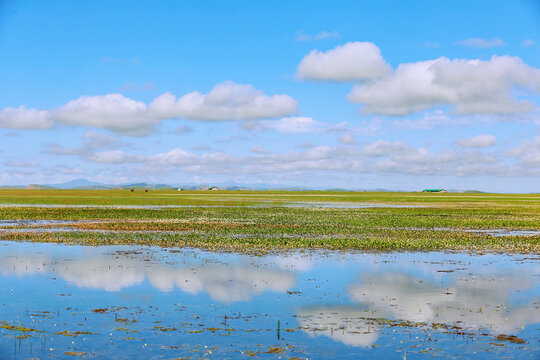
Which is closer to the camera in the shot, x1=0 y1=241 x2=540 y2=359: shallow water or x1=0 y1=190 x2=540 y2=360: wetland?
x1=0 y1=241 x2=540 y2=359: shallow water

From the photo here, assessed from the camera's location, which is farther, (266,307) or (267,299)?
(267,299)

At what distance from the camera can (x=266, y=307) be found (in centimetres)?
1700

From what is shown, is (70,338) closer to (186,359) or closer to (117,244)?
(186,359)

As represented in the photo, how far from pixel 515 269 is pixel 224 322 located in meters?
16.0

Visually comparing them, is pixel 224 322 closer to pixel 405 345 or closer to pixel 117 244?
pixel 405 345

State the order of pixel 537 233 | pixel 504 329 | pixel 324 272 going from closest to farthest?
pixel 504 329 < pixel 324 272 < pixel 537 233

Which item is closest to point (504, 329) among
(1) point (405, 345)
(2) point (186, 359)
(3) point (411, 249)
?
(1) point (405, 345)

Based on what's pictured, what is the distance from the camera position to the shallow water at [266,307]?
13023 mm

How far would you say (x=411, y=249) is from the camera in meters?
31.6

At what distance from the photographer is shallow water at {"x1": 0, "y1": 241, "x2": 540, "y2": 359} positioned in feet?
42.7

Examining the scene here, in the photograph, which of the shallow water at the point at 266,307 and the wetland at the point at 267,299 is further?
the wetland at the point at 267,299

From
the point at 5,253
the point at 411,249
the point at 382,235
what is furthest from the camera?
the point at 382,235

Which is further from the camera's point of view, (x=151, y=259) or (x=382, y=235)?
(x=382, y=235)

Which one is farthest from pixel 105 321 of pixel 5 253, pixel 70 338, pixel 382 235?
pixel 382 235
